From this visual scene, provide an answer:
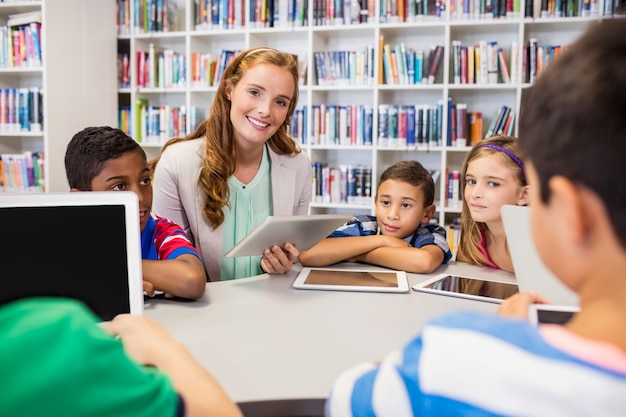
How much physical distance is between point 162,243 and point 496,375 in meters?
1.17

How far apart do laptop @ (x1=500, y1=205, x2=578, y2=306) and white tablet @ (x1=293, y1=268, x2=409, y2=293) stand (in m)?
0.29

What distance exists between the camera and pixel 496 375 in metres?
0.46

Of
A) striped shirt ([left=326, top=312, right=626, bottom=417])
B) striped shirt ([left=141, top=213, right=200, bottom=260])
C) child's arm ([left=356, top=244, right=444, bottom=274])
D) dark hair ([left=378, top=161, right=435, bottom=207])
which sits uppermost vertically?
dark hair ([left=378, top=161, right=435, bottom=207])

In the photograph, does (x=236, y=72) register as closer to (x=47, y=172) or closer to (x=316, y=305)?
(x=316, y=305)

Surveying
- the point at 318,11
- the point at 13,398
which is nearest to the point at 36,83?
the point at 318,11

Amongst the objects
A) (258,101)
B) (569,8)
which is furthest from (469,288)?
(569,8)

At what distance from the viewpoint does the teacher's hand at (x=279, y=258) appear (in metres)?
1.55

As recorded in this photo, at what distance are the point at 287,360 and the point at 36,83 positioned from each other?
3994 mm

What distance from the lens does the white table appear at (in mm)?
828

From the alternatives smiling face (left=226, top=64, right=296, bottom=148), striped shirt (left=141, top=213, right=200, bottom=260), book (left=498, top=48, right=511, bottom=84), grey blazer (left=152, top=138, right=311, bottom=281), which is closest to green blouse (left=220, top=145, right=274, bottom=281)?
grey blazer (left=152, top=138, right=311, bottom=281)

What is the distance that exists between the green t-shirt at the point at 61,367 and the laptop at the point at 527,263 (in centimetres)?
89

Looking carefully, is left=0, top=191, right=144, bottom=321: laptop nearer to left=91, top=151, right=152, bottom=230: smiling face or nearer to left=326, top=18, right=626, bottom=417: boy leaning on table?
left=91, top=151, right=152, bottom=230: smiling face

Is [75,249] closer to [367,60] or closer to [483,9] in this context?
[367,60]

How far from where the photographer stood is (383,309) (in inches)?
48.3
